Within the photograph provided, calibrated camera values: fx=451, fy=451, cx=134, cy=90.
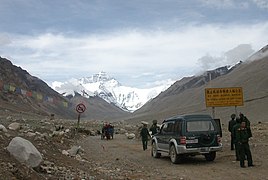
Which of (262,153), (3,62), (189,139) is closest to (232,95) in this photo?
(262,153)

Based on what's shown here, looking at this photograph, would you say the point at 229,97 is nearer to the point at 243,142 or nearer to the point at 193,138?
the point at 193,138

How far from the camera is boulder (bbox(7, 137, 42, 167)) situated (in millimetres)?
11855

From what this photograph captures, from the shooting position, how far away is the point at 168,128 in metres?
18.2

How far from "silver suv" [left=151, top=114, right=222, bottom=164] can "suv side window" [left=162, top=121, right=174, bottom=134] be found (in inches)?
4.9

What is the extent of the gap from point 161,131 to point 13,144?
8.20 m

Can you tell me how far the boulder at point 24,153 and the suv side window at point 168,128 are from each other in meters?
6.86

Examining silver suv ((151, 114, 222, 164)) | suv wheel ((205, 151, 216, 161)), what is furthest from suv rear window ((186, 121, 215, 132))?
suv wheel ((205, 151, 216, 161))

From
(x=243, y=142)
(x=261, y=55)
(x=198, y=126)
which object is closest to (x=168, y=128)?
(x=198, y=126)

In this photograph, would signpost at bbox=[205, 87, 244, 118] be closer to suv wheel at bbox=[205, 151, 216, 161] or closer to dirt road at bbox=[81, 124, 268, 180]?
dirt road at bbox=[81, 124, 268, 180]

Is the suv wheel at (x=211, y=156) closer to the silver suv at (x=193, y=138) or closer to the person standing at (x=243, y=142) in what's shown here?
the silver suv at (x=193, y=138)

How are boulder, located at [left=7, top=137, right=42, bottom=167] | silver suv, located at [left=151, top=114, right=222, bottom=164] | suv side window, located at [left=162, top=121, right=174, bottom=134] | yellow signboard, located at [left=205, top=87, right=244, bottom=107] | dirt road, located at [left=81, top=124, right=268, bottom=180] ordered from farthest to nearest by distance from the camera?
yellow signboard, located at [left=205, top=87, right=244, bottom=107] → suv side window, located at [left=162, top=121, right=174, bottom=134] → silver suv, located at [left=151, top=114, right=222, bottom=164] → dirt road, located at [left=81, top=124, right=268, bottom=180] → boulder, located at [left=7, top=137, right=42, bottom=167]

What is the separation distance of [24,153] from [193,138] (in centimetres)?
668

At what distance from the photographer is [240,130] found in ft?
49.4

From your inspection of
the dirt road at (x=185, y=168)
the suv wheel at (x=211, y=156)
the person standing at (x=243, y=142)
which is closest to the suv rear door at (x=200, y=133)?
the suv wheel at (x=211, y=156)
